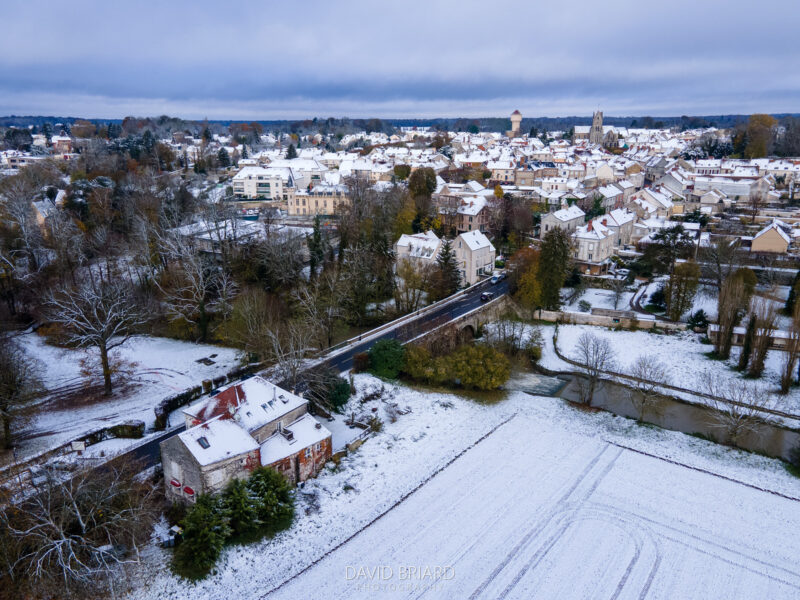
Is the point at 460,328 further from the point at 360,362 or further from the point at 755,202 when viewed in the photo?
the point at 755,202

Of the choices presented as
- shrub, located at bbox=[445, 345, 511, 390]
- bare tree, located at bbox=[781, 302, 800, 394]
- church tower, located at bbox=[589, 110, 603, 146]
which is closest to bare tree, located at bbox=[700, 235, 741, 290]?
bare tree, located at bbox=[781, 302, 800, 394]

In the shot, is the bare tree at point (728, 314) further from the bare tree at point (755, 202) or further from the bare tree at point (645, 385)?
the bare tree at point (755, 202)

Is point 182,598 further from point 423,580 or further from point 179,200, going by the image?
point 179,200

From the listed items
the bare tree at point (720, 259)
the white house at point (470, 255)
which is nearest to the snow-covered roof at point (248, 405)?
the white house at point (470, 255)

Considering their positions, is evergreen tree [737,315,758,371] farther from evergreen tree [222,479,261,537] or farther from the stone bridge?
evergreen tree [222,479,261,537]

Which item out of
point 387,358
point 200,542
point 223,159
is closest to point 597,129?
point 223,159

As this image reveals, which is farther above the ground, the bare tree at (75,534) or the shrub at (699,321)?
the shrub at (699,321)
